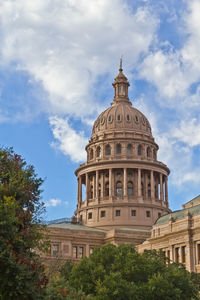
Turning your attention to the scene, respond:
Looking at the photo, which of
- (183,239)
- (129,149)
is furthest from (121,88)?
(183,239)

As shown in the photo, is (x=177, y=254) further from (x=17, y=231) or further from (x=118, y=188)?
(x=17, y=231)

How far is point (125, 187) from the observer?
107 m

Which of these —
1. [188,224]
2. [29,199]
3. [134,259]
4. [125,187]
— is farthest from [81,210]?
[29,199]

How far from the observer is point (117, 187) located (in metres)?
111

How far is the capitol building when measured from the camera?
94500mm

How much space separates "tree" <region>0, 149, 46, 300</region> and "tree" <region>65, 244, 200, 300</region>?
14012 millimetres

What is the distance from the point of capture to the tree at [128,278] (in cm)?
4562

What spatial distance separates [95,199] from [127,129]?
1813cm

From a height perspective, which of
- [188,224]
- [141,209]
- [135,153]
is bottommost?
[188,224]

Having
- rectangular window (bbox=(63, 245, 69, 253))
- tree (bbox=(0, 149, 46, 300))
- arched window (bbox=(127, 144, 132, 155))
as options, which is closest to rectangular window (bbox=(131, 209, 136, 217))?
arched window (bbox=(127, 144, 132, 155))

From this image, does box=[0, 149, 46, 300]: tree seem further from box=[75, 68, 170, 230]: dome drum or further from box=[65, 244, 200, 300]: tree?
box=[75, 68, 170, 230]: dome drum

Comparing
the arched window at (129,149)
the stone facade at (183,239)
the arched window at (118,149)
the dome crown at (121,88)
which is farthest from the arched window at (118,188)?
the stone facade at (183,239)

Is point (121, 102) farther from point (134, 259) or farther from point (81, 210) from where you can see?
point (134, 259)

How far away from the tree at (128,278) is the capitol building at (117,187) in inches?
1438
